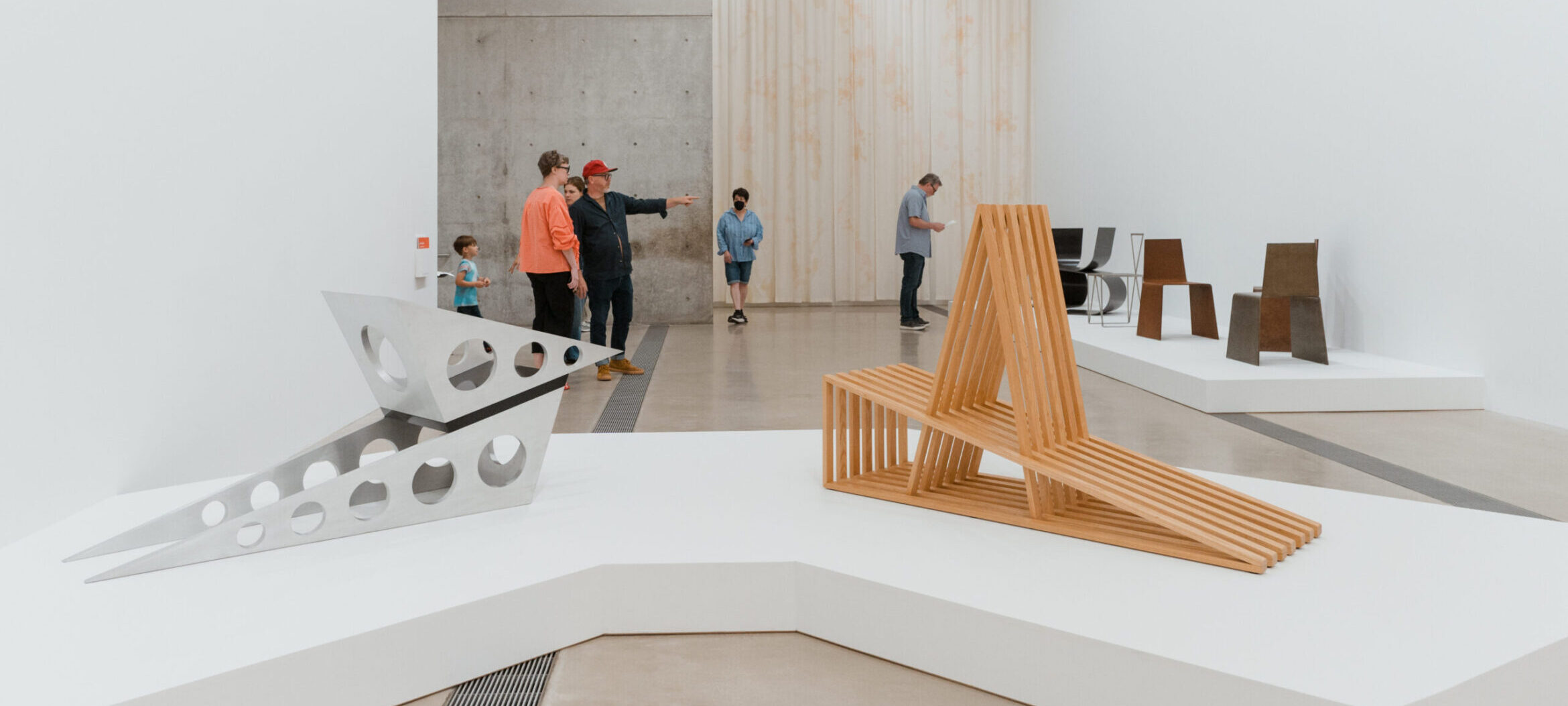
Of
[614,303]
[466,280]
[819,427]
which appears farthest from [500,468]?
[466,280]

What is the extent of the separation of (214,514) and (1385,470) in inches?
171

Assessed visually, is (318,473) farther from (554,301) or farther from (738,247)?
(738,247)

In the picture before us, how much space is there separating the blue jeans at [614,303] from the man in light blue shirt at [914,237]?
378 centimetres

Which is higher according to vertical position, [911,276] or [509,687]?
[911,276]

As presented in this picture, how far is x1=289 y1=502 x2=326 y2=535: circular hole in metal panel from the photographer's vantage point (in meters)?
2.74

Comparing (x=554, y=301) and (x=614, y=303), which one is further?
(x=614, y=303)

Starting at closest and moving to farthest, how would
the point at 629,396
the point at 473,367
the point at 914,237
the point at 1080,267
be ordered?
the point at 473,367 → the point at 629,396 → the point at 914,237 → the point at 1080,267

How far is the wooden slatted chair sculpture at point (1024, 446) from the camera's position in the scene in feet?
8.81

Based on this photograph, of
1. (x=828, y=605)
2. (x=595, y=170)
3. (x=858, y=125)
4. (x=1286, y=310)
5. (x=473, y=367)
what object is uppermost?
(x=858, y=125)

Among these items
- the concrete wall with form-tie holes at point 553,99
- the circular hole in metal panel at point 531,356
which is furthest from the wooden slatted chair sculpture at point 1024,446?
the concrete wall with form-tie holes at point 553,99

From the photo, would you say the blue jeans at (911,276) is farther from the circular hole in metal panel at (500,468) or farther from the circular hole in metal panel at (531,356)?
the circular hole in metal panel at (500,468)

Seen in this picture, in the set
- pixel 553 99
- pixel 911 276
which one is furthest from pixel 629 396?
pixel 553 99

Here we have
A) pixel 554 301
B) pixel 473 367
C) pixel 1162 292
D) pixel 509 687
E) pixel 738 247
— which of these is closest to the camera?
pixel 509 687

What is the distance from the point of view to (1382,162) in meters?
6.98
